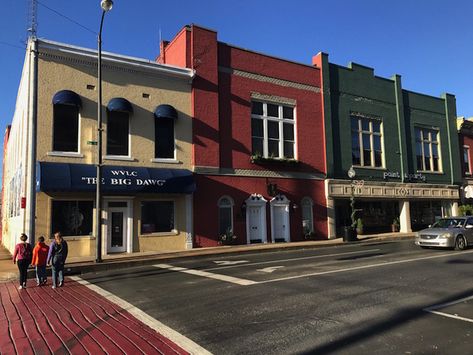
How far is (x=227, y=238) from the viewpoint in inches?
862

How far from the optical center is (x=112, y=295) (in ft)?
32.1

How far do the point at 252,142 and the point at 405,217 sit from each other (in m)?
14.1

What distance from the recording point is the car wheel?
17.0m

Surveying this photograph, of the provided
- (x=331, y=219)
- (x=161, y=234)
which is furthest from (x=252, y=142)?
(x=161, y=234)

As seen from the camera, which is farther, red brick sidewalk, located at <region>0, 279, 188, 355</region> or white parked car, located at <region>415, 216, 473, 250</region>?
white parked car, located at <region>415, 216, 473, 250</region>

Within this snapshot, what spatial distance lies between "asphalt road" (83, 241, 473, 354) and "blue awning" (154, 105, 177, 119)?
8870 millimetres

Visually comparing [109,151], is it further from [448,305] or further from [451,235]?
[448,305]

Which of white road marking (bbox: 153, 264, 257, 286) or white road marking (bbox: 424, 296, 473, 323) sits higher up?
white road marking (bbox: 153, 264, 257, 286)

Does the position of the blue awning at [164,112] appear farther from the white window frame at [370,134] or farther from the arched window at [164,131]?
the white window frame at [370,134]

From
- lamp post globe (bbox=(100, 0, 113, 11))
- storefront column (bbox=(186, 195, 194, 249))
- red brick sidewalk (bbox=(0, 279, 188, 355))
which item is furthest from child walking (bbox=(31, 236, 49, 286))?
storefront column (bbox=(186, 195, 194, 249))

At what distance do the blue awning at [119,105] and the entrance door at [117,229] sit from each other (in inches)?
179

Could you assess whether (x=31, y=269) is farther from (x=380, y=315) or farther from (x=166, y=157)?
(x=380, y=315)

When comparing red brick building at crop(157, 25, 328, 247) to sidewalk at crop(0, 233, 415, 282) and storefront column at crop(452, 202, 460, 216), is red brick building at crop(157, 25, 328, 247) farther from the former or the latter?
storefront column at crop(452, 202, 460, 216)

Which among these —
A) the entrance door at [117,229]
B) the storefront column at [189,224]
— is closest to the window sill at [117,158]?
the entrance door at [117,229]
